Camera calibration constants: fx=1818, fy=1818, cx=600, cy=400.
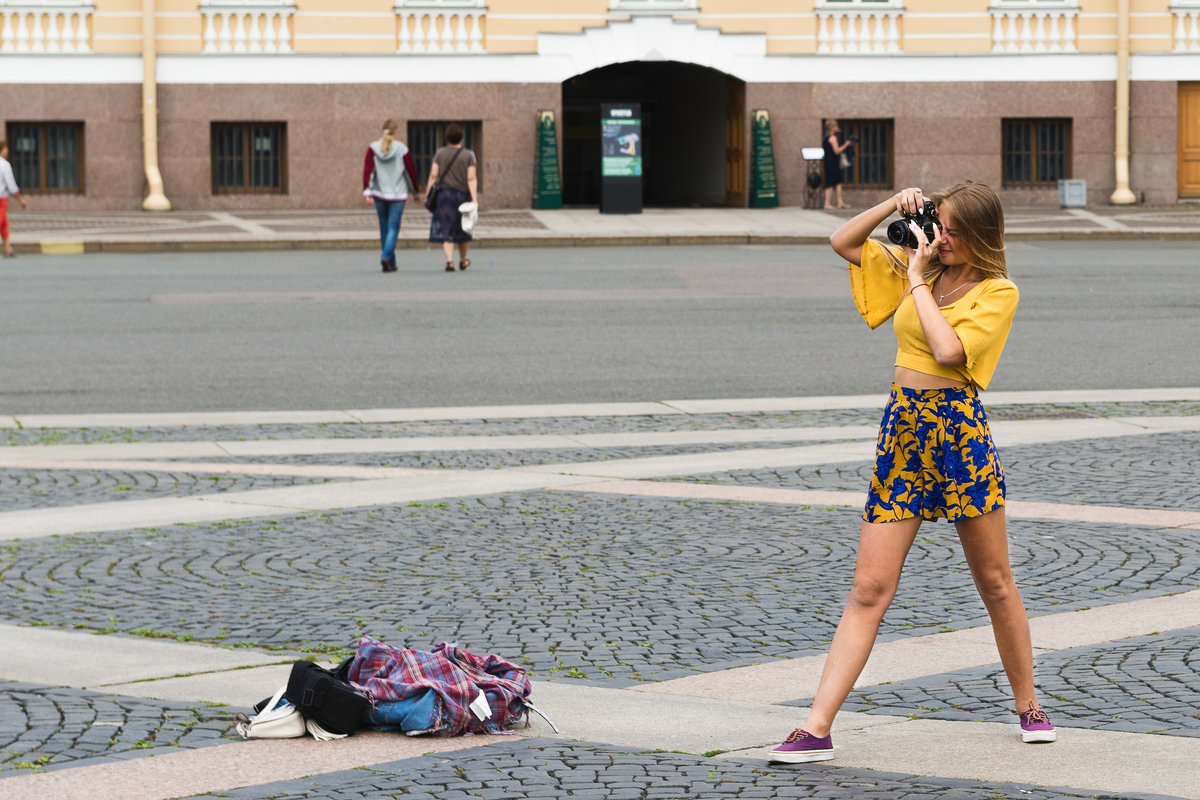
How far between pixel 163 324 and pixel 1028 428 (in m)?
8.59

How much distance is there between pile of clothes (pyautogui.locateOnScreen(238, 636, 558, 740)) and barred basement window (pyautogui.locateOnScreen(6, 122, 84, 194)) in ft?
92.2

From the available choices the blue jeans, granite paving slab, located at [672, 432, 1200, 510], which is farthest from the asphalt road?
granite paving slab, located at [672, 432, 1200, 510]

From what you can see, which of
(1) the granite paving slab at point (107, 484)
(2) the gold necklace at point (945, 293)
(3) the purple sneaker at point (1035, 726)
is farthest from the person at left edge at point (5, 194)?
(3) the purple sneaker at point (1035, 726)

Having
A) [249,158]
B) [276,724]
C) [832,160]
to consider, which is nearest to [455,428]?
[276,724]

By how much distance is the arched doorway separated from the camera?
116ft

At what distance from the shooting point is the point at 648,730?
5.04m

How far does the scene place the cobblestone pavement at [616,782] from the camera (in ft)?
14.7

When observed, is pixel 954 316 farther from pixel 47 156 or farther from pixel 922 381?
pixel 47 156

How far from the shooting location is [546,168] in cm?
3203

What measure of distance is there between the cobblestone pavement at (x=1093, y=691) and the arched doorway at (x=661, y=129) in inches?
1148

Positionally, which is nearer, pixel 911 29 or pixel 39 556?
pixel 39 556

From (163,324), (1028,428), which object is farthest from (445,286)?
(1028,428)

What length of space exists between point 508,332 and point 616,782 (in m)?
11.4

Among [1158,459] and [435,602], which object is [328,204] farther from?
[435,602]
